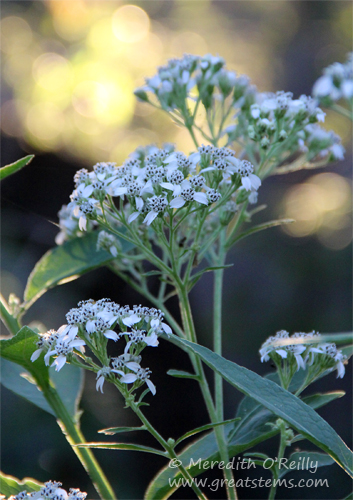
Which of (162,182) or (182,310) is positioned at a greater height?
(162,182)

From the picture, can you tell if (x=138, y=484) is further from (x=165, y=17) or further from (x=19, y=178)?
(x=165, y=17)

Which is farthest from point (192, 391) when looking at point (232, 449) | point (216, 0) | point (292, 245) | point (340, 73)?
point (216, 0)

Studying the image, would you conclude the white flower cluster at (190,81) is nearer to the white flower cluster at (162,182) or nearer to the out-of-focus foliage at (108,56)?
the white flower cluster at (162,182)

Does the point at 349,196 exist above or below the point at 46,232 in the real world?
above

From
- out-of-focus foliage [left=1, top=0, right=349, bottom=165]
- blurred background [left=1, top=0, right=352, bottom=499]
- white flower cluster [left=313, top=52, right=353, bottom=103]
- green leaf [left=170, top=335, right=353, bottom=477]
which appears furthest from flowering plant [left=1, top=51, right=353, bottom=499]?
out-of-focus foliage [left=1, top=0, right=349, bottom=165]

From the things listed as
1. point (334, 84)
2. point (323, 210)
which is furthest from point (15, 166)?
point (323, 210)

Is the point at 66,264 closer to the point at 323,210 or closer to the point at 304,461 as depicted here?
the point at 304,461

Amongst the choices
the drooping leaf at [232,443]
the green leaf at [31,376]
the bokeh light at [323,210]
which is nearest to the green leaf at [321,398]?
the drooping leaf at [232,443]
